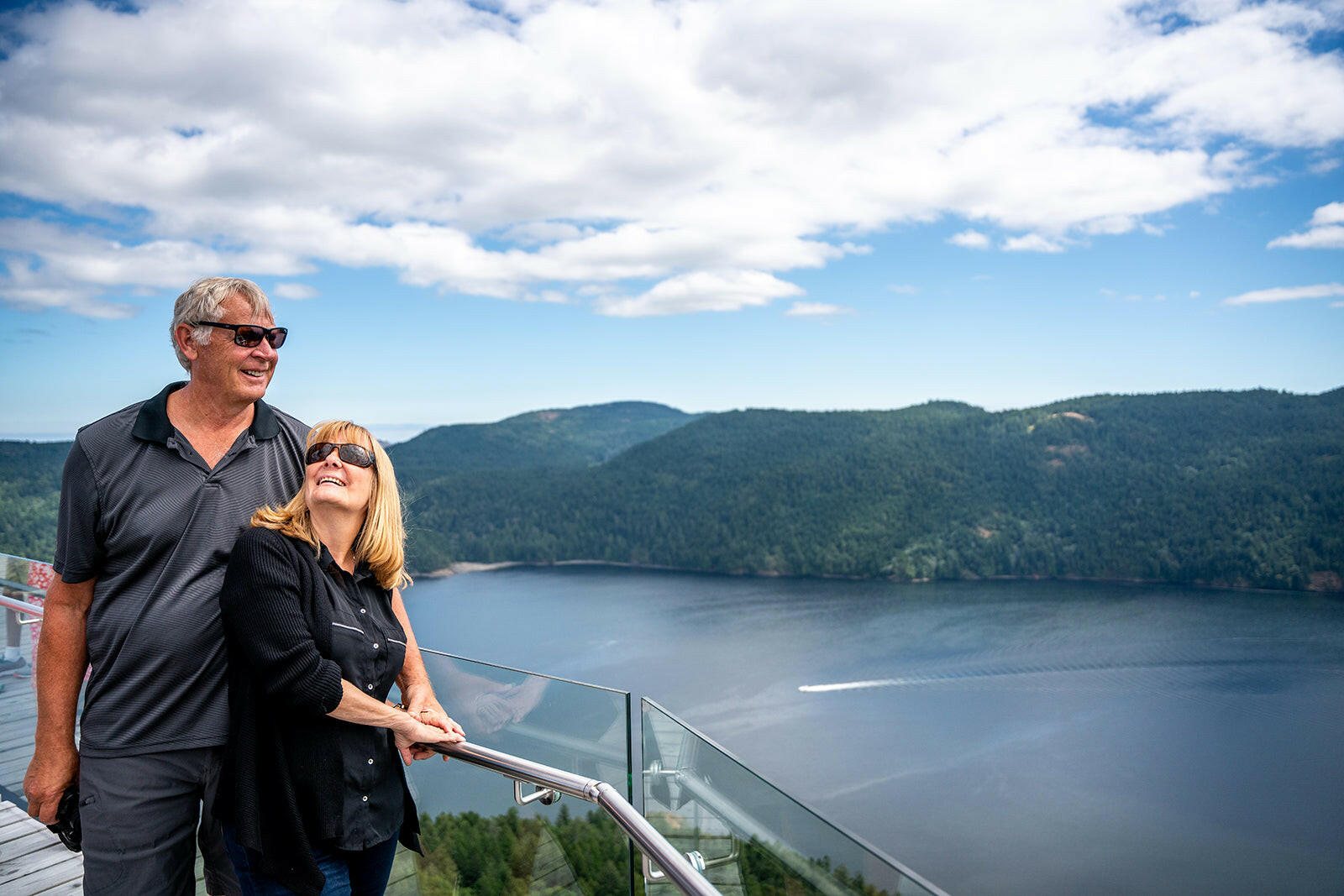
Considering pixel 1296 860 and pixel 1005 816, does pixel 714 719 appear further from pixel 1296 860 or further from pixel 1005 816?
pixel 1296 860

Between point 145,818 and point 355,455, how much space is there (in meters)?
0.78

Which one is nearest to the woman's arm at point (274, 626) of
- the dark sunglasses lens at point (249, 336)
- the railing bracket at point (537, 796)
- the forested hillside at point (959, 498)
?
the dark sunglasses lens at point (249, 336)

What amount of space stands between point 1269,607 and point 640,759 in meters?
72.4

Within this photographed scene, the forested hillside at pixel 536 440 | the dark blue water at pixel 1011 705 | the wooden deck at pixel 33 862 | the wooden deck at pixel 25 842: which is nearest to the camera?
the wooden deck at pixel 25 842

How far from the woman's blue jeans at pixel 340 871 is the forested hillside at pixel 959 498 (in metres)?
78.7

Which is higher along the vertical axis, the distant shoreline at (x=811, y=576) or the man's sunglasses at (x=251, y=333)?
the man's sunglasses at (x=251, y=333)

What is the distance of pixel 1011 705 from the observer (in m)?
45.6

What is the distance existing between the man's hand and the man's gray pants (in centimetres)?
4

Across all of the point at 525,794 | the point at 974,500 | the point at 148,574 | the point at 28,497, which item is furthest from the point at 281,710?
the point at 974,500

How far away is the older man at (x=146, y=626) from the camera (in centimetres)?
161

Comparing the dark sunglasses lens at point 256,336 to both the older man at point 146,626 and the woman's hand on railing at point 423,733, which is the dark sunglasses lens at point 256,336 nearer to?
the older man at point 146,626

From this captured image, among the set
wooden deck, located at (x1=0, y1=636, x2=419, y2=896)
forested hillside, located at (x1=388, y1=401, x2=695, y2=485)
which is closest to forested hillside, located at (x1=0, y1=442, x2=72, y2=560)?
wooden deck, located at (x1=0, y1=636, x2=419, y2=896)

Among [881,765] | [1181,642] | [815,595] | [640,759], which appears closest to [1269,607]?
[1181,642]

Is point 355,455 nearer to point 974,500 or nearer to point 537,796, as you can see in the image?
point 537,796
